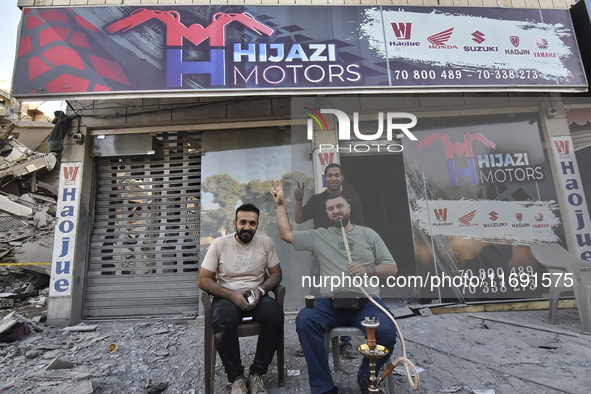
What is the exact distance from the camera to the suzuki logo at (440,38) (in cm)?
470

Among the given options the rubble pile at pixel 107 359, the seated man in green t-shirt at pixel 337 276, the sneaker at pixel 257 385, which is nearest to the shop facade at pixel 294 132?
the rubble pile at pixel 107 359

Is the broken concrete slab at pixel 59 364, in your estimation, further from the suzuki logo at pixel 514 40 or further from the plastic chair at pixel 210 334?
the suzuki logo at pixel 514 40

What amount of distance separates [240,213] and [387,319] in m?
1.63

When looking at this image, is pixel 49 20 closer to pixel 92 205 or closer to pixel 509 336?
pixel 92 205

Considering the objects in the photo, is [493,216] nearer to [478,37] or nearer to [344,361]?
[478,37]

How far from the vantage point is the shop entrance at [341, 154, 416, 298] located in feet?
15.9

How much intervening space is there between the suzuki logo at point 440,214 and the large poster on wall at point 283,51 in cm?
201

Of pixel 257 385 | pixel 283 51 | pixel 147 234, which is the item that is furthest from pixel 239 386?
pixel 283 51

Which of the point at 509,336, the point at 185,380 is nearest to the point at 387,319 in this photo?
the point at 185,380

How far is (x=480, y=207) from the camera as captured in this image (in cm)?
489

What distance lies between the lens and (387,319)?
2.31 meters

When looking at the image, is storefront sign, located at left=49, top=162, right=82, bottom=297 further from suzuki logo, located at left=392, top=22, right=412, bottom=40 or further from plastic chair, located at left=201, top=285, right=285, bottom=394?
suzuki logo, located at left=392, top=22, right=412, bottom=40

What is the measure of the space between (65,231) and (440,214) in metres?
6.52

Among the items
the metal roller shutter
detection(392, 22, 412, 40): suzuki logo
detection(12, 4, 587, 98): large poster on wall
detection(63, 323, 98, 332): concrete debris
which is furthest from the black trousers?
detection(392, 22, 412, 40): suzuki logo
